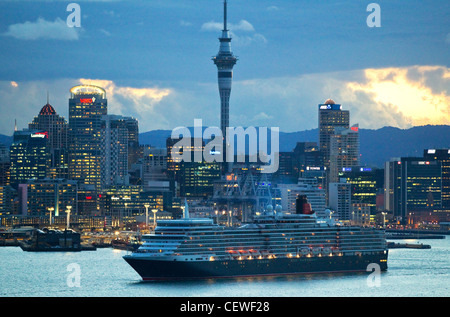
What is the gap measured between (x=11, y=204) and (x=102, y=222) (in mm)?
20409

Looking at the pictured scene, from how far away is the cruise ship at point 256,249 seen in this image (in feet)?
263

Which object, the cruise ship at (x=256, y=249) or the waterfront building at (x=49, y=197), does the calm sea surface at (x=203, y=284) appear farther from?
the waterfront building at (x=49, y=197)

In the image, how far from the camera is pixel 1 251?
13175cm

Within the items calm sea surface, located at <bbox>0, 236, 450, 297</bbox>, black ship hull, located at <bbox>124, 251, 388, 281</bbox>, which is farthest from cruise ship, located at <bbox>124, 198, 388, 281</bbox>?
calm sea surface, located at <bbox>0, 236, 450, 297</bbox>

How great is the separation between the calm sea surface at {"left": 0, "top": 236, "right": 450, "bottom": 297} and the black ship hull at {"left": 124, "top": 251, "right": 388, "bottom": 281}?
3.39 ft

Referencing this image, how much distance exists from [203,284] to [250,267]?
635 centimetres

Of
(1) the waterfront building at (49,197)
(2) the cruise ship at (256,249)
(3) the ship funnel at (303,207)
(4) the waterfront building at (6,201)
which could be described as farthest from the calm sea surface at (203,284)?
(4) the waterfront building at (6,201)

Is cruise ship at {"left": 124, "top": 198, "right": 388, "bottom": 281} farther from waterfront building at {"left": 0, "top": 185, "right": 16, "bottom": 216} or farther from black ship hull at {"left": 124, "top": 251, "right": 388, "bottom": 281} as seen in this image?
waterfront building at {"left": 0, "top": 185, "right": 16, "bottom": 216}

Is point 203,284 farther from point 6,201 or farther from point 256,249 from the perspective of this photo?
point 6,201

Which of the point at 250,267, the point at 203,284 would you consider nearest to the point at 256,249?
the point at 250,267

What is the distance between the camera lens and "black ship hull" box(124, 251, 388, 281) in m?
→ 79.8

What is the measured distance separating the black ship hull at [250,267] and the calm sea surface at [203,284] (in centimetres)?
103

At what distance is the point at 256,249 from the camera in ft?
281
